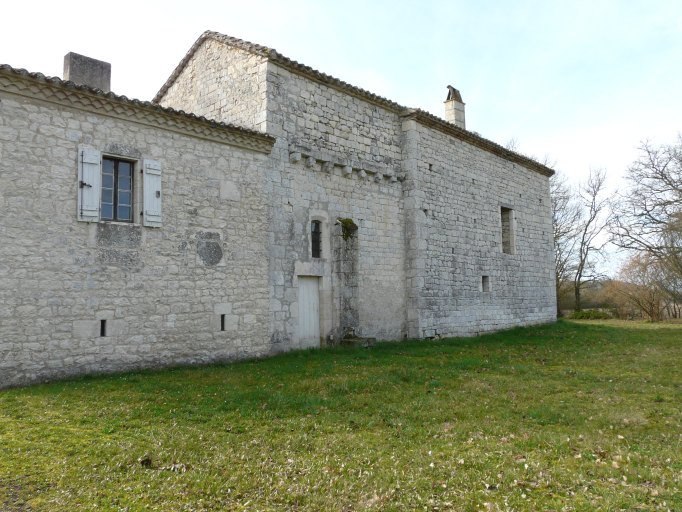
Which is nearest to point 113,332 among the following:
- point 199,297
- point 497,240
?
point 199,297

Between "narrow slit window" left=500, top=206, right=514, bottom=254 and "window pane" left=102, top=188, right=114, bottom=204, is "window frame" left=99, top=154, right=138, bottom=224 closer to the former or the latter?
"window pane" left=102, top=188, right=114, bottom=204

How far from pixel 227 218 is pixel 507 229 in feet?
36.9

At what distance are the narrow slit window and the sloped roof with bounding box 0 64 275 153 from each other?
33.4 feet

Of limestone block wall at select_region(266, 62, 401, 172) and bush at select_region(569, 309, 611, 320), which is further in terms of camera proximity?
bush at select_region(569, 309, 611, 320)

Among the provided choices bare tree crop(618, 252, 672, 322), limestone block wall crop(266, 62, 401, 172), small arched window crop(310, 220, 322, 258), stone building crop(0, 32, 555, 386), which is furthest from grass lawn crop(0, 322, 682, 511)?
bare tree crop(618, 252, 672, 322)

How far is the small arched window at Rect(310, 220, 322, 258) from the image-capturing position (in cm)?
1180

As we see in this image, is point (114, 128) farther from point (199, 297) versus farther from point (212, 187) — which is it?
point (199, 297)

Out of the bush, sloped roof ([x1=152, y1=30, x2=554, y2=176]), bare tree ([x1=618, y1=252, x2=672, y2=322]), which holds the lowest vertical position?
the bush

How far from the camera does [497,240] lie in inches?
665

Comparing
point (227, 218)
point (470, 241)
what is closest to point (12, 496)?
point (227, 218)

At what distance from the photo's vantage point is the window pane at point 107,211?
28.1 feet

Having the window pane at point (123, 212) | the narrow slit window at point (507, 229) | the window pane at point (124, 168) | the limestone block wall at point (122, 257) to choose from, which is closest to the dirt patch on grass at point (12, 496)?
the limestone block wall at point (122, 257)

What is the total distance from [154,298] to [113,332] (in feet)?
A: 2.84

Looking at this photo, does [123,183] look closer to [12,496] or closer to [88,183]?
[88,183]
